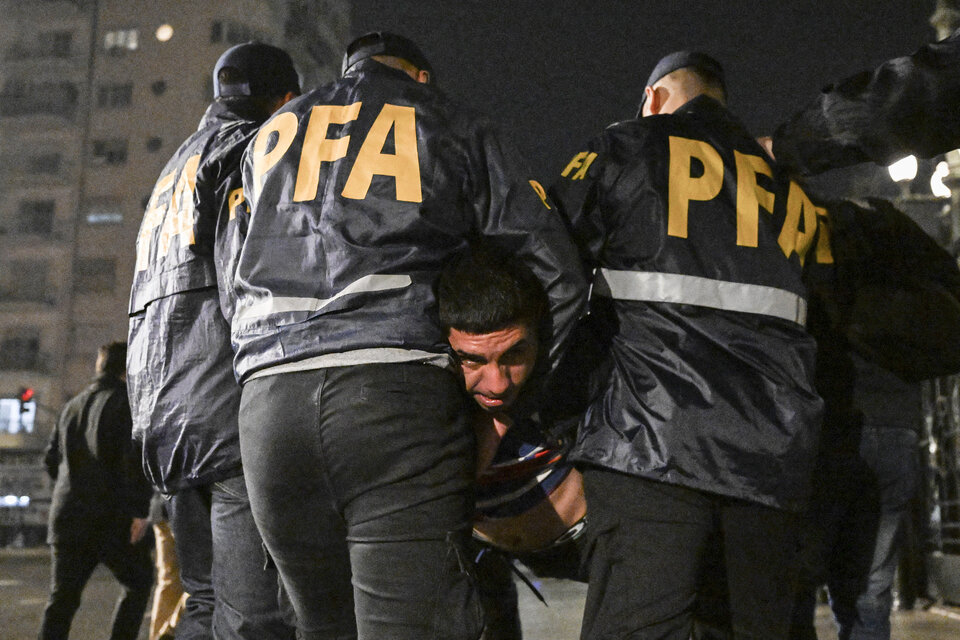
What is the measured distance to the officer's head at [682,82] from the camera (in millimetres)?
2734

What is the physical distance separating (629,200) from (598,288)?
242 millimetres

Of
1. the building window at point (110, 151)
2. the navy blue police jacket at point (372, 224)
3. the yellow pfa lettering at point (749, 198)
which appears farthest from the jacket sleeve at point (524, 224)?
the building window at point (110, 151)

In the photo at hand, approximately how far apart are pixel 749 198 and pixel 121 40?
4952 centimetres

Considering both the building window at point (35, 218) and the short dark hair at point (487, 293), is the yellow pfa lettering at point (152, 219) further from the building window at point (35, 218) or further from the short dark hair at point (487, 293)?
the building window at point (35, 218)

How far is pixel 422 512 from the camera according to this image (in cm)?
187

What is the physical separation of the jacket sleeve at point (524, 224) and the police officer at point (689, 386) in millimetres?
272

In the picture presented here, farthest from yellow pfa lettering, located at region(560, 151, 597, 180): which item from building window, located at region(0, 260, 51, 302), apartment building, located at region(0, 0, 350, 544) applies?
building window, located at region(0, 260, 51, 302)

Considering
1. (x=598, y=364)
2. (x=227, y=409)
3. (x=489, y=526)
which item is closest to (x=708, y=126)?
(x=598, y=364)

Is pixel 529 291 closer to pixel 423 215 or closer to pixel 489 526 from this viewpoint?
pixel 423 215

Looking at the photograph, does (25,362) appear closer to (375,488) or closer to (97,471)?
(97,471)

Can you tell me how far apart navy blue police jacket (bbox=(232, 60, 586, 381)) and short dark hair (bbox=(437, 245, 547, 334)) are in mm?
30

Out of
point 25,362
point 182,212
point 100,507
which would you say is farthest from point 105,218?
point 182,212

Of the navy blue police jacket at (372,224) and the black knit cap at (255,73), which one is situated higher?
the black knit cap at (255,73)

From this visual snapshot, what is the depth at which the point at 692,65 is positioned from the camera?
2.78 metres
